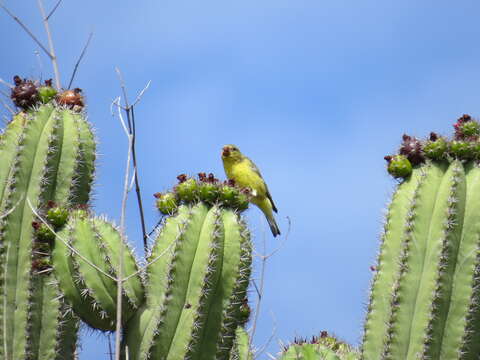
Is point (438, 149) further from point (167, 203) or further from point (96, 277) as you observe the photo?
point (96, 277)

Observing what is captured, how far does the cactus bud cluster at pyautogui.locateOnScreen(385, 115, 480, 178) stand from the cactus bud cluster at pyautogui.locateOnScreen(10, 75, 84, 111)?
2123 mm

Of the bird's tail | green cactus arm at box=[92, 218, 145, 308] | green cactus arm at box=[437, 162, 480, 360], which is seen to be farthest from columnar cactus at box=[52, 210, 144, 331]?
the bird's tail

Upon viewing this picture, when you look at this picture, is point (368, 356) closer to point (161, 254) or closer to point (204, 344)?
point (204, 344)

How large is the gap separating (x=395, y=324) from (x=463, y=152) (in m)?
1.01

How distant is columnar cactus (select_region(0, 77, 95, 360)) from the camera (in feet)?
16.1

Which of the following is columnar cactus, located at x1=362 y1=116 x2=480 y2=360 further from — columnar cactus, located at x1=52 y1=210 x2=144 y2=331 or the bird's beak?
the bird's beak

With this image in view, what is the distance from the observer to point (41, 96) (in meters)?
5.41

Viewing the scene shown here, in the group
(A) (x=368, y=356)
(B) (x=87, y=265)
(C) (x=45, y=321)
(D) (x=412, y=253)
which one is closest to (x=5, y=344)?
(C) (x=45, y=321)

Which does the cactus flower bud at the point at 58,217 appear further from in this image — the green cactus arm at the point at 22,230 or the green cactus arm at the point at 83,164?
the green cactus arm at the point at 83,164

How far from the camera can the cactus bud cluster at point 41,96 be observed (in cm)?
540

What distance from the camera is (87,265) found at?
4.27 metres

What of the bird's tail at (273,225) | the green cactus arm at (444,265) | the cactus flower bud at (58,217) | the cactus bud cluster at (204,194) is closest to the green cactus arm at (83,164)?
the cactus flower bud at (58,217)

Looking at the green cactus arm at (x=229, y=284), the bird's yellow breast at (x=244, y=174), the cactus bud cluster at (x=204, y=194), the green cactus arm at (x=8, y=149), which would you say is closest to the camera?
the green cactus arm at (x=229, y=284)

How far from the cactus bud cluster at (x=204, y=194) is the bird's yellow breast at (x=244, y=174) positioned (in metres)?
4.16
